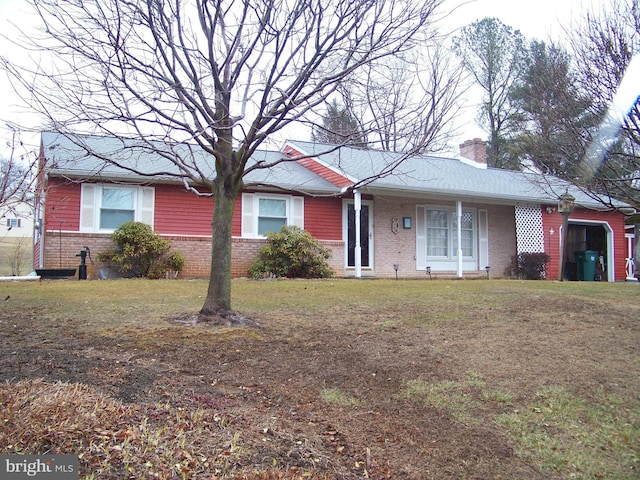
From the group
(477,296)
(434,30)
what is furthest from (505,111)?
(434,30)

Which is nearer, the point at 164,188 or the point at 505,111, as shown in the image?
the point at 164,188

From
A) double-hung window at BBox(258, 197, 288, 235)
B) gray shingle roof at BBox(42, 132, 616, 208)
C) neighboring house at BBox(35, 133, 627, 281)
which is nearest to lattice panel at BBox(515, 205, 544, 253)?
neighboring house at BBox(35, 133, 627, 281)

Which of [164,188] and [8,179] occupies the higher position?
[164,188]

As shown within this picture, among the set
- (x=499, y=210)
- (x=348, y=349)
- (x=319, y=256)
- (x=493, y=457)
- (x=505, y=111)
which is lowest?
(x=493, y=457)

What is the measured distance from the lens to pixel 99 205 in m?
13.5

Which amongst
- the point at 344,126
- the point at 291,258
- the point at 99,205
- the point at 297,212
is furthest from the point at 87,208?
the point at 344,126

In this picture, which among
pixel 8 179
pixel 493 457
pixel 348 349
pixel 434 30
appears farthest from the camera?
pixel 434 30

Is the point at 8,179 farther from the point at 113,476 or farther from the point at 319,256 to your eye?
the point at 319,256

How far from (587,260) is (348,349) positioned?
16674mm

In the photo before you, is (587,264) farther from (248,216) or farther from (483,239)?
(248,216)

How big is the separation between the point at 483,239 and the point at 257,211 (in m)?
8.02

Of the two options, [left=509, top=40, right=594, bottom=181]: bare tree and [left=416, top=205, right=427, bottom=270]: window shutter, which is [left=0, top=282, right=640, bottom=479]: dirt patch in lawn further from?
[left=416, top=205, right=427, bottom=270]: window shutter

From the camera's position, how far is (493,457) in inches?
141

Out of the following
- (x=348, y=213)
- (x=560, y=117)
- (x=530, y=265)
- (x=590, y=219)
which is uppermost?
(x=560, y=117)
